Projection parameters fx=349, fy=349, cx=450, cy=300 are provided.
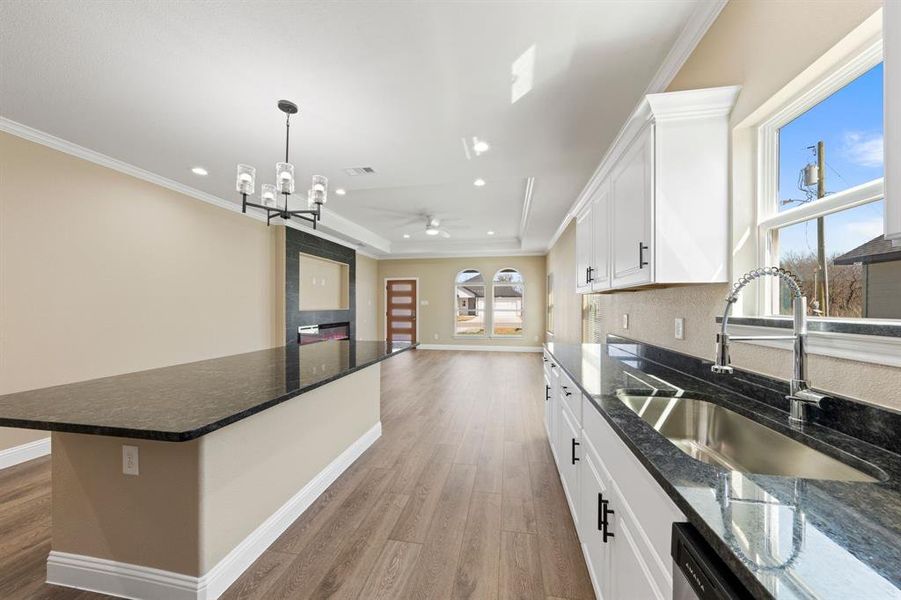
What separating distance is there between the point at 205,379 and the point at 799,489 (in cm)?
230

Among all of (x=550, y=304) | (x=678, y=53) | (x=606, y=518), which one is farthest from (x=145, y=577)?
(x=550, y=304)

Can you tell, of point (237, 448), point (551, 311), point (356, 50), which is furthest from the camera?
point (551, 311)

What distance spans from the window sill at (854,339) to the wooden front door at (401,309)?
8.72 m

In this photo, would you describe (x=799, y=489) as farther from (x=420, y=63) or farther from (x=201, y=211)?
(x=201, y=211)

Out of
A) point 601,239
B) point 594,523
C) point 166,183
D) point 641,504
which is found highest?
point 166,183

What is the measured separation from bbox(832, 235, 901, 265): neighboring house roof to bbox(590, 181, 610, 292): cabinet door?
3.98ft

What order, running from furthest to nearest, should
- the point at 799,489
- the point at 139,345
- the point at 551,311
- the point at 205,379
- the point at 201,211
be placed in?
1. the point at 551,311
2. the point at 201,211
3. the point at 139,345
4. the point at 205,379
5. the point at 799,489

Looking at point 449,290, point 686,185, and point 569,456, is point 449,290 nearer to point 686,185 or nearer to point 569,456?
point 569,456

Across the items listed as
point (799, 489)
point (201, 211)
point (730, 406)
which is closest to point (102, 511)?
point (799, 489)

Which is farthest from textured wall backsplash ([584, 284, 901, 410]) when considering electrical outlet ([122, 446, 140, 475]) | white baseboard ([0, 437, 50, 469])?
white baseboard ([0, 437, 50, 469])

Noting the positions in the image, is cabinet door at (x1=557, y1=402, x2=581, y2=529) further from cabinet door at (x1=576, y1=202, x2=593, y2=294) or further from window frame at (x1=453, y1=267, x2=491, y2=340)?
window frame at (x1=453, y1=267, x2=491, y2=340)

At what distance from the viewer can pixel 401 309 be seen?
980 cm

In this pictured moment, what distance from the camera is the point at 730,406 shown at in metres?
1.34

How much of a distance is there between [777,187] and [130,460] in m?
2.98
